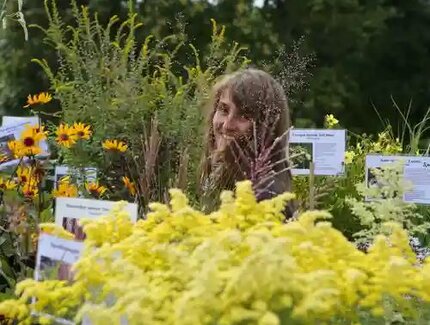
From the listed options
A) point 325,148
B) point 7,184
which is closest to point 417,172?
point 325,148

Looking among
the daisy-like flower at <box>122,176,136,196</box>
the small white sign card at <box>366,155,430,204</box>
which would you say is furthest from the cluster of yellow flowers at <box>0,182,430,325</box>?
the small white sign card at <box>366,155,430,204</box>

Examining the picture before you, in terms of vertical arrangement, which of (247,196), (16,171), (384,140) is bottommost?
(384,140)

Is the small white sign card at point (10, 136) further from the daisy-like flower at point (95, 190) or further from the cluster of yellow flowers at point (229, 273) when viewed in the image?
the cluster of yellow flowers at point (229, 273)

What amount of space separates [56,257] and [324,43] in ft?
34.1

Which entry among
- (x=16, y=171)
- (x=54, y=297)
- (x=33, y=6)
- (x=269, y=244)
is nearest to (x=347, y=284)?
(x=269, y=244)

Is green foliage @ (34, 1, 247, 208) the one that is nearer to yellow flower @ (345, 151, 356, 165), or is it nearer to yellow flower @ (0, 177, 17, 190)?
yellow flower @ (0, 177, 17, 190)

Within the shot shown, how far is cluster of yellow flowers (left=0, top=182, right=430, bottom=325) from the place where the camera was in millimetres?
1366

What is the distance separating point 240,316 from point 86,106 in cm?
192

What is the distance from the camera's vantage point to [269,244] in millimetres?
1389

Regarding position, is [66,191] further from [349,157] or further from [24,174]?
[349,157]

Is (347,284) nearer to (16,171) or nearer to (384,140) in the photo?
(16,171)

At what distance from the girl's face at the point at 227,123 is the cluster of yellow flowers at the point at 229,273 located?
100 cm

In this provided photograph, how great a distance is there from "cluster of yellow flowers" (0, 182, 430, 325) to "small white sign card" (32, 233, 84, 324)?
8 centimetres

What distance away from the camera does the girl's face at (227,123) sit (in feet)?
9.21
